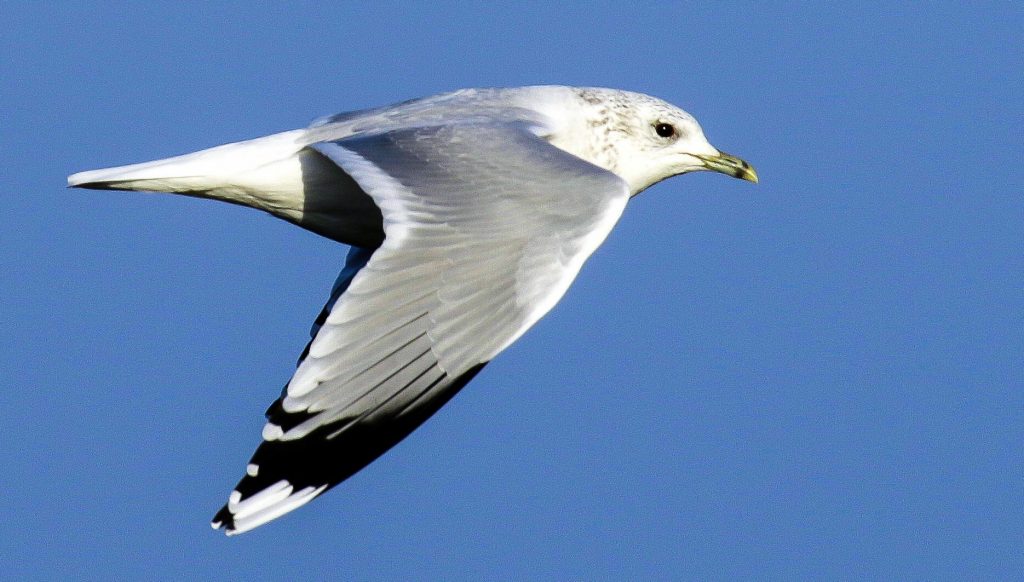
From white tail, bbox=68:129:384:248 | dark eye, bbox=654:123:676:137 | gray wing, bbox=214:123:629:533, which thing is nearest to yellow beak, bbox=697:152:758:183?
dark eye, bbox=654:123:676:137

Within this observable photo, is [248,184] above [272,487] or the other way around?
above

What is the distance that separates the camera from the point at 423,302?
482 cm

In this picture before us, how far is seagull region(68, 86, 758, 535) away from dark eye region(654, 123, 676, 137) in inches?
20.1

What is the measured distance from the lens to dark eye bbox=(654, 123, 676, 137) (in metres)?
6.89

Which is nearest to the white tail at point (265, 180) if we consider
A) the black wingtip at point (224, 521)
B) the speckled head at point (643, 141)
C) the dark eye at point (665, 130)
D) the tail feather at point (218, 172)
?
the tail feather at point (218, 172)

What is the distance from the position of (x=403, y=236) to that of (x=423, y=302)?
262mm

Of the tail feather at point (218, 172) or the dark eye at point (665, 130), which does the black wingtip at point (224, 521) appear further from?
the dark eye at point (665, 130)

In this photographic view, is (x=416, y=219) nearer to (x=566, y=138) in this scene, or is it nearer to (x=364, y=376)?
(x=364, y=376)

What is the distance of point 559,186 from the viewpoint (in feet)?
17.2

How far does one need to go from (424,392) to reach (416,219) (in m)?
0.65

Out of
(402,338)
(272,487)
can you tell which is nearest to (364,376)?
(402,338)

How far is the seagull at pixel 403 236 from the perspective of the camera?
466 cm

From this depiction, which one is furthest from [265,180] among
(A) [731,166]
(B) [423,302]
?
(A) [731,166]

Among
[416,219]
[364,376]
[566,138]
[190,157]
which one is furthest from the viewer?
[566,138]
